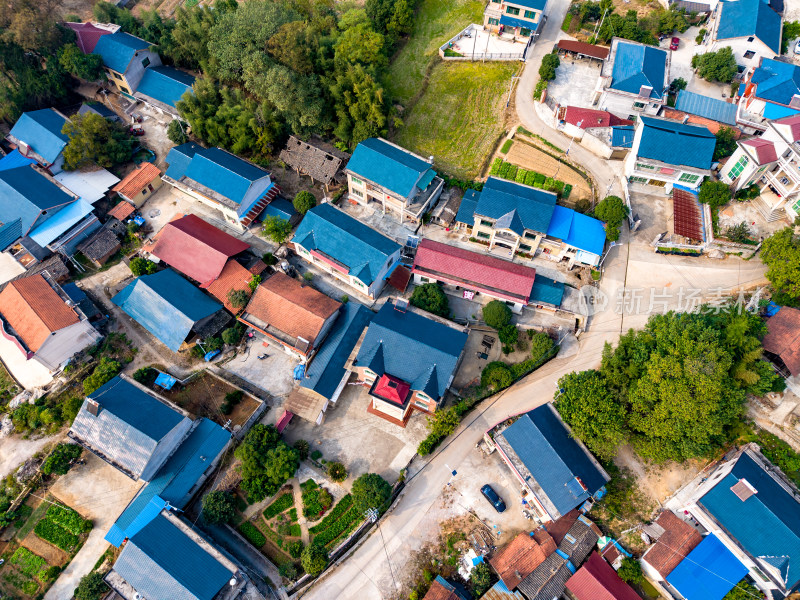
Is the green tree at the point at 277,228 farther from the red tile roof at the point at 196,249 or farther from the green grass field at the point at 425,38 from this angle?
the green grass field at the point at 425,38

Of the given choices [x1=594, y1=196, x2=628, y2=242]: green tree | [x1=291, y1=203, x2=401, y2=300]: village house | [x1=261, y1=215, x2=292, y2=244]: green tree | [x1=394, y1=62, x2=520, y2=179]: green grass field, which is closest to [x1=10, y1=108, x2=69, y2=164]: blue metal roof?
[x1=261, y1=215, x2=292, y2=244]: green tree

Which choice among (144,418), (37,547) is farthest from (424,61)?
(37,547)

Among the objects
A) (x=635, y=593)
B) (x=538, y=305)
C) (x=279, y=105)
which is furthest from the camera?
(x=279, y=105)

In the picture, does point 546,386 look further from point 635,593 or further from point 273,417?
point 273,417

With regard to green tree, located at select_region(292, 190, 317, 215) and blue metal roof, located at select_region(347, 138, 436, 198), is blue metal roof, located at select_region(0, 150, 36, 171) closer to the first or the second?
green tree, located at select_region(292, 190, 317, 215)

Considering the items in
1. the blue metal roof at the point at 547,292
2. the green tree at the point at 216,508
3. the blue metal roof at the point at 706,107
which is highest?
the blue metal roof at the point at 706,107

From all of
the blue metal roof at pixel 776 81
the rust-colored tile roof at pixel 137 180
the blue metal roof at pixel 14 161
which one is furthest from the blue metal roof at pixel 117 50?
the blue metal roof at pixel 776 81

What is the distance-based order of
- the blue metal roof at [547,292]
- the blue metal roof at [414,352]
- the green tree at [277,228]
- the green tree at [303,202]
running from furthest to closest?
1. the green tree at [303,202]
2. the green tree at [277,228]
3. the blue metal roof at [547,292]
4. the blue metal roof at [414,352]

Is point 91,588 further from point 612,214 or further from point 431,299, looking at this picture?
point 612,214
